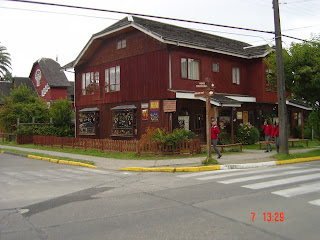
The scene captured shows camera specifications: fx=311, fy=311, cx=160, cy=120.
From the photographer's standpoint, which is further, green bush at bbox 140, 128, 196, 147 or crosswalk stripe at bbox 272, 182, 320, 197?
green bush at bbox 140, 128, 196, 147

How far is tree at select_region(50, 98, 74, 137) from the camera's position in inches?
1106

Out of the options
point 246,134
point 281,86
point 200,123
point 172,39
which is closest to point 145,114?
point 200,123

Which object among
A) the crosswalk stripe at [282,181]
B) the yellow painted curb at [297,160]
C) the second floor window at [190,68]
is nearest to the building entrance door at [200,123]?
the second floor window at [190,68]

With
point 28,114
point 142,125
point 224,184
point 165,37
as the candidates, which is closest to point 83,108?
point 28,114

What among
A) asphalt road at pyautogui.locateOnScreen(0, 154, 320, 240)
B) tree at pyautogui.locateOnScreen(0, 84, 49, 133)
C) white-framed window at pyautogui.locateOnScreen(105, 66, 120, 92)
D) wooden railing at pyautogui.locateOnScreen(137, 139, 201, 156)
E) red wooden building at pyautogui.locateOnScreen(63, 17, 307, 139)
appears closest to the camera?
asphalt road at pyautogui.locateOnScreen(0, 154, 320, 240)

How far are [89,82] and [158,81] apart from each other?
8309mm

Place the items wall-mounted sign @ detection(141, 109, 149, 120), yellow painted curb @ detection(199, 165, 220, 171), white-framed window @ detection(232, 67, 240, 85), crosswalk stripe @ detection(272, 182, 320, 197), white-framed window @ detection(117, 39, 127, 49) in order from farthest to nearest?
white-framed window @ detection(232, 67, 240, 85), white-framed window @ detection(117, 39, 127, 49), wall-mounted sign @ detection(141, 109, 149, 120), yellow painted curb @ detection(199, 165, 220, 171), crosswalk stripe @ detection(272, 182, 320, 197)

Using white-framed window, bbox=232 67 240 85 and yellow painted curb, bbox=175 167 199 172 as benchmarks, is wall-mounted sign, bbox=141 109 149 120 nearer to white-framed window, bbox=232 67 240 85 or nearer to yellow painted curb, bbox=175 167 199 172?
white-framed window, bbox=232 67 240 85

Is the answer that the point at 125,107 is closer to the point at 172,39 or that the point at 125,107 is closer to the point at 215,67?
the point at 172,39

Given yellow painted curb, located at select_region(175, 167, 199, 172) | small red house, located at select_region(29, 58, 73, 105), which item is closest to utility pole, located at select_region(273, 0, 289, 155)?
yellow painted curb, located at select_region(175, 167, 199, 172)

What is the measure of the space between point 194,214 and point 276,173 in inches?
217

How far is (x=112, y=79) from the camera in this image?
23.6 metres

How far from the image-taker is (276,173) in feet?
33.9

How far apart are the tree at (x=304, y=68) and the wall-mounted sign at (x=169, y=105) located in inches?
257
